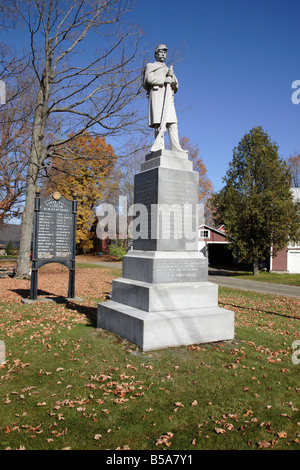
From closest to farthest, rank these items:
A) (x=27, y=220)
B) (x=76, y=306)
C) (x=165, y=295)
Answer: (x=165, y=295), (x=76, y=306), (x=27, y=220)

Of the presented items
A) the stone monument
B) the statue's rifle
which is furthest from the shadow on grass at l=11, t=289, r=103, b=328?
the statue's rifle

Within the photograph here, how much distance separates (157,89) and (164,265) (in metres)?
3.83

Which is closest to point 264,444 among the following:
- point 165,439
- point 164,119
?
point 165,439

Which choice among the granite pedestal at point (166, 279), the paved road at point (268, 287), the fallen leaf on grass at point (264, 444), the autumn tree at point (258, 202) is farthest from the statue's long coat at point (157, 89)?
the autumn tree at point (258, 202)

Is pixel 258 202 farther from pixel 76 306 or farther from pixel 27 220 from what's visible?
pixel 76 306

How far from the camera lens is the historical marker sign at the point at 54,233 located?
10.5 m

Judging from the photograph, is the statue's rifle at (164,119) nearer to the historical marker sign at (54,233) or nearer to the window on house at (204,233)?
the historical marker sign at (54,233)

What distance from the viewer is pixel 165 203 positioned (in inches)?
261

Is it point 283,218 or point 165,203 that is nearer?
point 165,203

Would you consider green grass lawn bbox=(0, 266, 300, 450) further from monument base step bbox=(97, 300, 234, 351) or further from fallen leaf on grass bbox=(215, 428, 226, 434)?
monument base step bbox=(97, 300, 234, 351)

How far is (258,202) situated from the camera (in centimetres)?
2350
